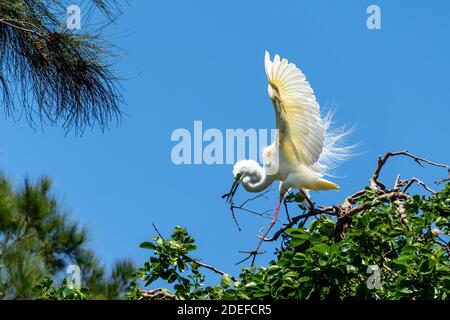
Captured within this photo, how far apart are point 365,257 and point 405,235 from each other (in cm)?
17

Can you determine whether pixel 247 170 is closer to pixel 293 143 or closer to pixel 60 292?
pixel 293 143

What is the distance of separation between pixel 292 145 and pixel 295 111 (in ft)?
0.51

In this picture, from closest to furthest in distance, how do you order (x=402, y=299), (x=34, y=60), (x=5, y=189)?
1. (x=402, y=299)
2. (x=34, y=60)
3. (x=5, y=189)

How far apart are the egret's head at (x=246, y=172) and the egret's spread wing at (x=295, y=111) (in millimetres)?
121

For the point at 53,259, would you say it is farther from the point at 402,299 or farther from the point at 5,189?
the point at 402,299

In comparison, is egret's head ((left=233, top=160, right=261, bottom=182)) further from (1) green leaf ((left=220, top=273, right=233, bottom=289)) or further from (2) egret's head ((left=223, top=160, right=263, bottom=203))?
(1) green leaf ((left=220, top=273, right=233, bottom=289))

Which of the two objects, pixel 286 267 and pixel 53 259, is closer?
pixel 286 267

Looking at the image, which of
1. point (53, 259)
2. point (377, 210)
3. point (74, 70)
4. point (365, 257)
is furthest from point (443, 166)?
point (53, 259)

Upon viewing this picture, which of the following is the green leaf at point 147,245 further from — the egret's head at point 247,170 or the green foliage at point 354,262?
the egret's head at point 247,170

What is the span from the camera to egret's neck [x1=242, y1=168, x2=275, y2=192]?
2967 millimetres

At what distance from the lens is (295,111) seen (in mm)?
2875

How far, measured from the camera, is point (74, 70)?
A: 3.27 m

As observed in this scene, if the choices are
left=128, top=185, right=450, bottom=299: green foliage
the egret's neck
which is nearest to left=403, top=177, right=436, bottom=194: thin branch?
left=128, top=185, right=450, bottom=299: green foliage

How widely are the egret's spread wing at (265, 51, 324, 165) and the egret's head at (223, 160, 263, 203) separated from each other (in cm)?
12
